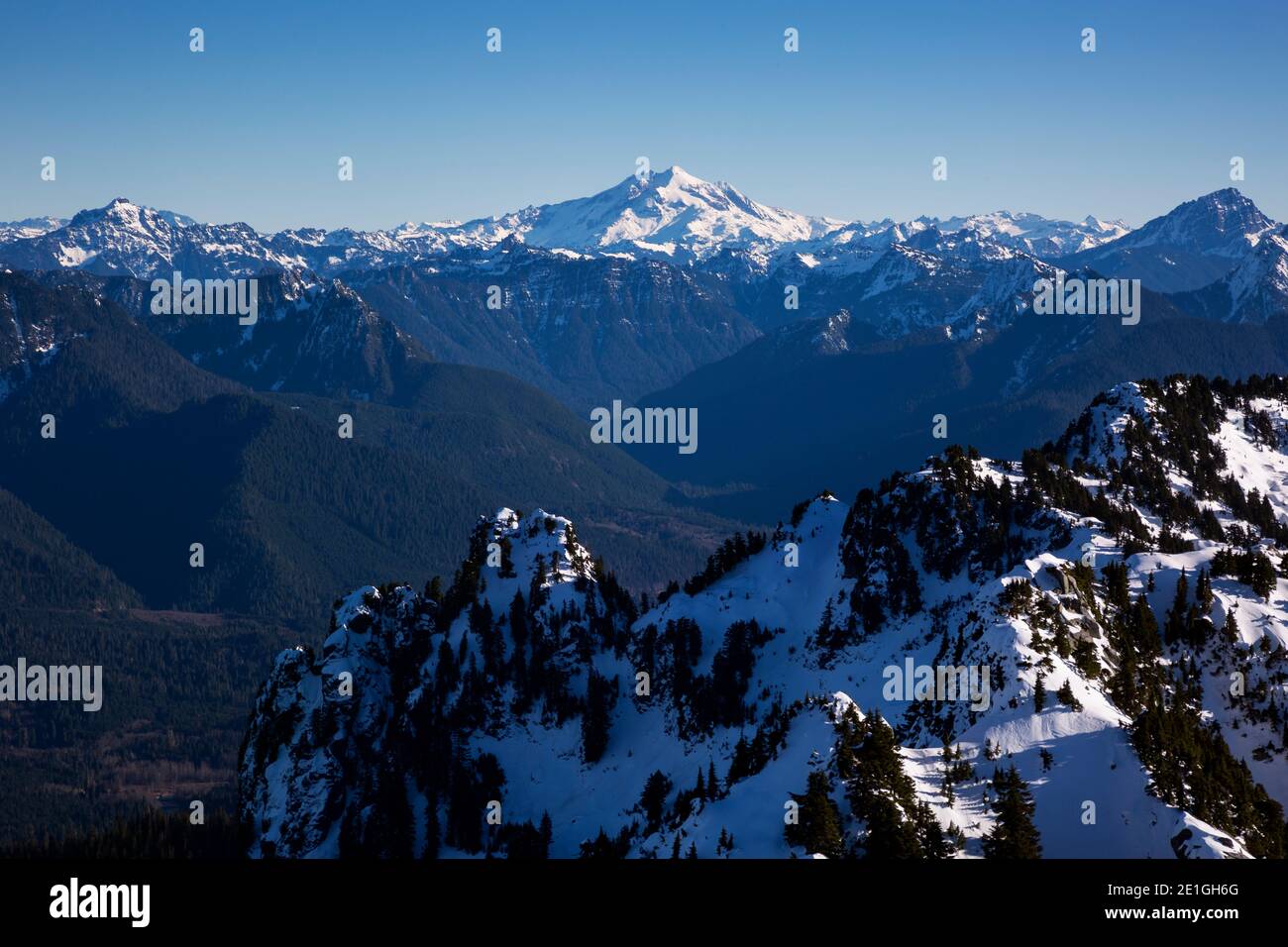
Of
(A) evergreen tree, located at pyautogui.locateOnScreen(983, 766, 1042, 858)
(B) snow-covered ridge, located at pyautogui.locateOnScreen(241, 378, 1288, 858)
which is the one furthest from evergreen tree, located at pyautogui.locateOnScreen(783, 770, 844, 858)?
(A) evergreen tree, located at pyautogui.locateOnScreen(983, 766, 1042, 858)

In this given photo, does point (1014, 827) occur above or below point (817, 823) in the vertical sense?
below

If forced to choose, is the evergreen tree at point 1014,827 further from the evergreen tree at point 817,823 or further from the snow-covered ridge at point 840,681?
the evergreen tree at point 817,823

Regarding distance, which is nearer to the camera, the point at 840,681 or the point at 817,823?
the point at 817,823
